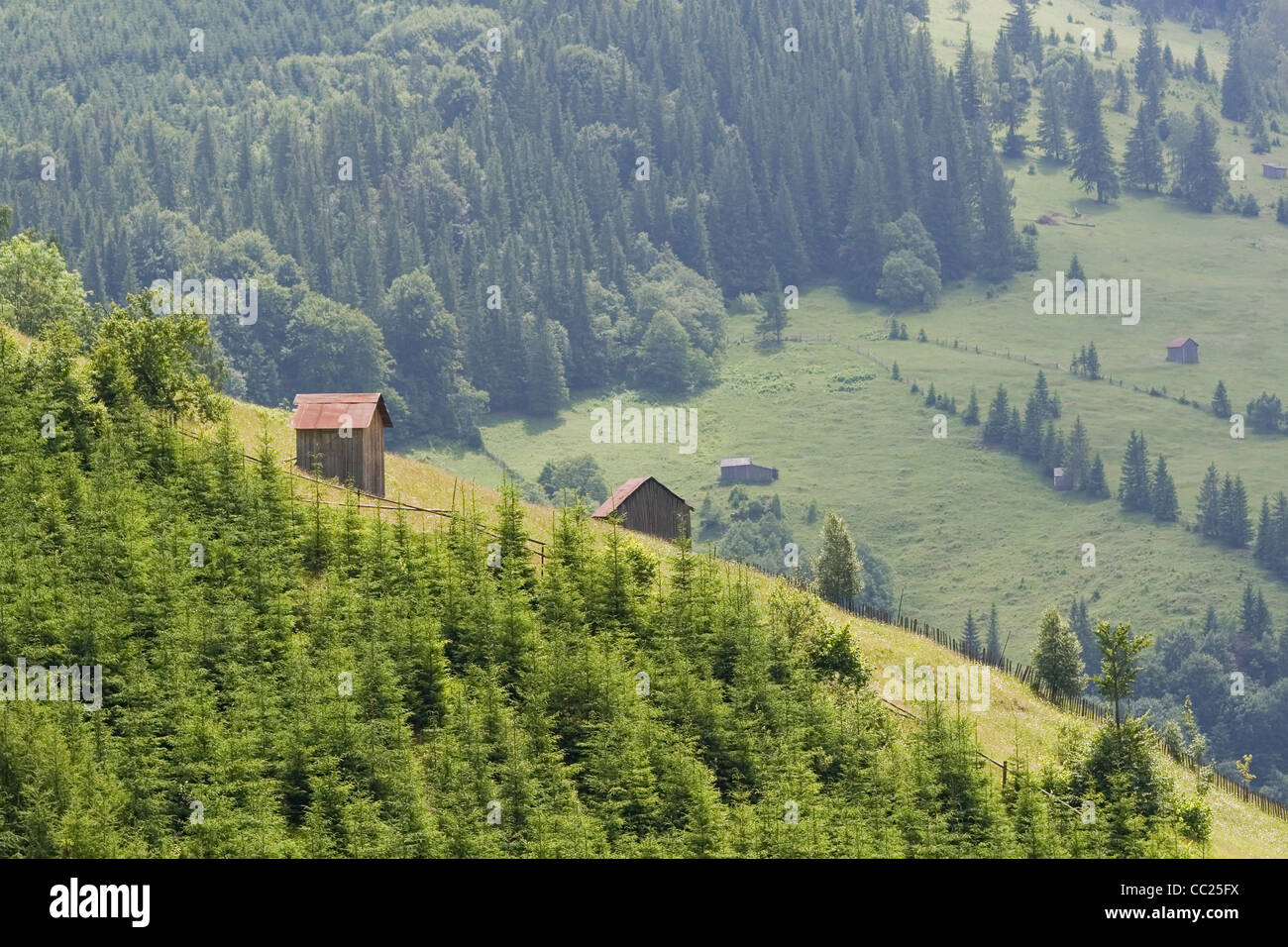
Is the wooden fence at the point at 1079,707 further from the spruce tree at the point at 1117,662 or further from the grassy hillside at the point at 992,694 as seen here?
the spruce tree at the point at 1117,662

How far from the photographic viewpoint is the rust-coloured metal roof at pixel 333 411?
238 ft

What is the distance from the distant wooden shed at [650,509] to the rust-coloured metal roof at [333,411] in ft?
37.7

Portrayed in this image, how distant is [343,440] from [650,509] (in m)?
15.0

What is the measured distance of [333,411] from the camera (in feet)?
240

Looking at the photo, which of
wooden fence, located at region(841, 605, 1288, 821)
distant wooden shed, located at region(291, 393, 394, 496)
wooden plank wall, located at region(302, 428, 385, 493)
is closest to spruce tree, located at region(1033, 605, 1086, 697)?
wooden fence, located at region(841, 605, 1288, 821)

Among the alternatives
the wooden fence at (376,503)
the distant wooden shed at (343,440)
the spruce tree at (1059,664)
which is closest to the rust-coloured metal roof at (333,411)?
the distant wooden shed at (343,440)

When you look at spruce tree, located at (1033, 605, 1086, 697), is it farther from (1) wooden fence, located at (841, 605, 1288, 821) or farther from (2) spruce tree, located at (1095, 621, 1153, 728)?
(2) spruce tree, located at (1095, 621, 1153, 728)

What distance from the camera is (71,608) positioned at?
194 feet

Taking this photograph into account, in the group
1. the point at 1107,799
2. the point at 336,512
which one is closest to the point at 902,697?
the point at 1107,799

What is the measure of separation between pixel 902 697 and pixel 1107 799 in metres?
9.71

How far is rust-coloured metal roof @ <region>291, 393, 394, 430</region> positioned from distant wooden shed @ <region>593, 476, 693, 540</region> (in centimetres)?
1148

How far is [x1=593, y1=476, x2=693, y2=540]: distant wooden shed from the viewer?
80.7m

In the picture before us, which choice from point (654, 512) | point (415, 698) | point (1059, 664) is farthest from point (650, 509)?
point (415, 698)
